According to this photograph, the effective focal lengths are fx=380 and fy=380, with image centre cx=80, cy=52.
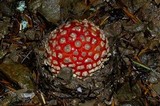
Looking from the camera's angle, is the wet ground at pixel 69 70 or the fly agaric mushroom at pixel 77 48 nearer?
the fly agaric mushroom at pixel 77 48

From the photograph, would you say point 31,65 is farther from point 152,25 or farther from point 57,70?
point 152,25

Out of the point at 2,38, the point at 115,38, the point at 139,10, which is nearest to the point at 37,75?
the point at 2,38

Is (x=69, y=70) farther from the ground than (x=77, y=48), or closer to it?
closer to it

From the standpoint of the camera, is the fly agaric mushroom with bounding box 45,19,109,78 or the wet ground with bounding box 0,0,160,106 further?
the wet ground with bounding box 0,0,160,106
